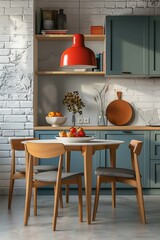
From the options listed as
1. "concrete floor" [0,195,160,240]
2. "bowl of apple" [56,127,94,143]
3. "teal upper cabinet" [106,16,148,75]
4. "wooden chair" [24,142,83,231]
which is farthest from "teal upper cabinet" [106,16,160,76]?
"wooden chair" [24,142,83,231]

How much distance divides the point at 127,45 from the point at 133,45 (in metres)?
0.08

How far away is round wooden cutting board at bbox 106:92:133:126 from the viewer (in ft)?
21.8

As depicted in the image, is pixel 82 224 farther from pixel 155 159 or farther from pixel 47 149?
pixel 155 159

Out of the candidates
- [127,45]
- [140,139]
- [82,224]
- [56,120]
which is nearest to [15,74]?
[56,120]

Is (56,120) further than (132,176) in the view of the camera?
Yes

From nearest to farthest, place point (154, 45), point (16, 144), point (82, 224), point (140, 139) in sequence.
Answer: point (82, 224) < point (16, 144) < point (140, 139) < point (154, 45)

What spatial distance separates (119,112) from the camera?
21.9ft

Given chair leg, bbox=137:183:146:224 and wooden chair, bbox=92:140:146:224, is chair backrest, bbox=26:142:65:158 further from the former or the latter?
chair leg, bbox=137:183:146:224

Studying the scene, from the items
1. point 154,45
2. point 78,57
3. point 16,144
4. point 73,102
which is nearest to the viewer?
point 78,57

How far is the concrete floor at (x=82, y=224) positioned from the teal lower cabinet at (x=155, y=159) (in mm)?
512

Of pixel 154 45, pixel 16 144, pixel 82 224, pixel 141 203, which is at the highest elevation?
pixel 154 45

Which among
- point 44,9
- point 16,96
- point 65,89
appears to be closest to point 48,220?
point 16,96

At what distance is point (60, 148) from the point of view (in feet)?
14.1

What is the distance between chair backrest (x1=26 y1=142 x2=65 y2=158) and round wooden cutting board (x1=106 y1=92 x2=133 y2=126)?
93.7 inches
